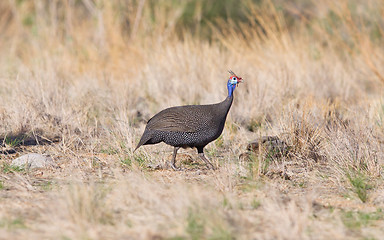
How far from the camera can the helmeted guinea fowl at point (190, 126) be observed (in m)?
5.32

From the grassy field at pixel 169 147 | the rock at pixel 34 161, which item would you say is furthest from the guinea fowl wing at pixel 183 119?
the rock at pixel 34 161

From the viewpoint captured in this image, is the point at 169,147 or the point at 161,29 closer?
the point at 169,147

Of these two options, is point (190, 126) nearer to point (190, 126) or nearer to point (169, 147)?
point (190, 126)

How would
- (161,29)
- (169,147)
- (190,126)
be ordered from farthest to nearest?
(161,29) < (169,147) < (190,126)

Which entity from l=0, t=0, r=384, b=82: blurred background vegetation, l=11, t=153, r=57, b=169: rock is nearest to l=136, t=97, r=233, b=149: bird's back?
l=11, t=153, r=57, b=169: rock

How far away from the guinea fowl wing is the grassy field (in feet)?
1.21

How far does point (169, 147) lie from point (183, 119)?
1.13m

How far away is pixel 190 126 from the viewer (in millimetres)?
5340

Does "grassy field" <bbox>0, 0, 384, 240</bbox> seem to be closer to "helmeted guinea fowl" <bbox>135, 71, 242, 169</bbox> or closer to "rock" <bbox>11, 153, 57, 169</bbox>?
"rock" <bbox>11, 153, 57, 169</bbox>

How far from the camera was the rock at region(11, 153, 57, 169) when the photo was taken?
5332 mm

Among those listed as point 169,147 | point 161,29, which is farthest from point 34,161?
point 161,29

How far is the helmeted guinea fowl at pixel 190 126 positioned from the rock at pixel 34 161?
81 centimetres

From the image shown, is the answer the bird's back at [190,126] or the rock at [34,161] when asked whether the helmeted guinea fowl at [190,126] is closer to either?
the bird's back at [190,126]

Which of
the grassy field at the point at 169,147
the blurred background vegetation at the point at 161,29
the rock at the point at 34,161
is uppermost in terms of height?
the blurred background vegetation at the point at 161,29
